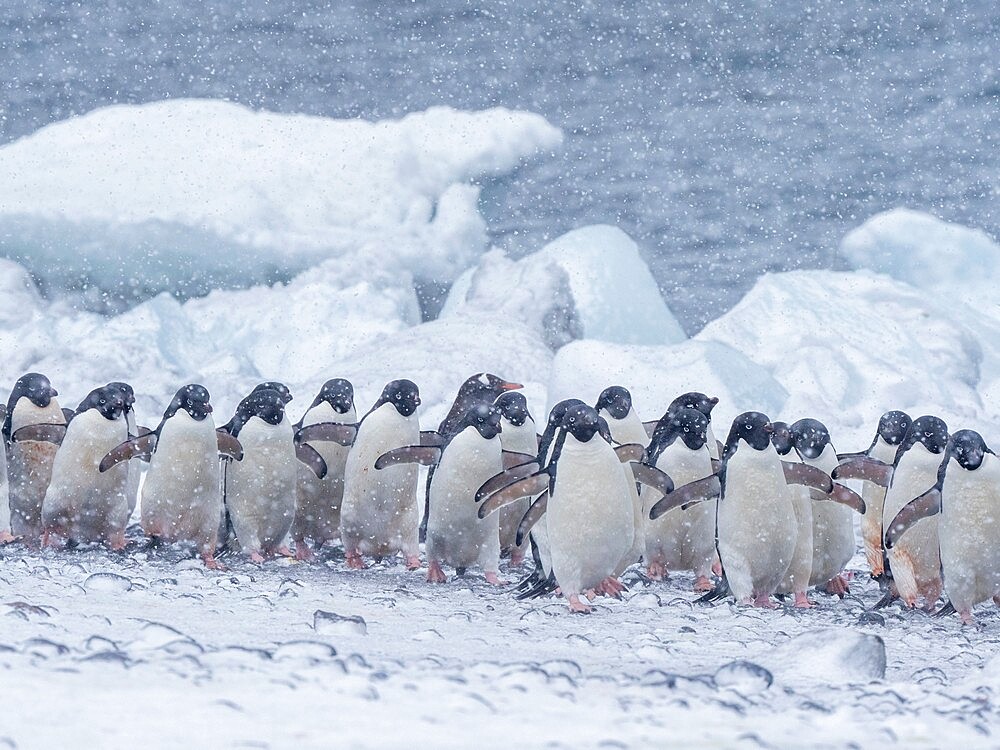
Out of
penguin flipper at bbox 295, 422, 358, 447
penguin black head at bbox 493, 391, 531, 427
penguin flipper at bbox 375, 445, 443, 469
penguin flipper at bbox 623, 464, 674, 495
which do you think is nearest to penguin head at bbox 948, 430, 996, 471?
penguin flipper at bbox 623, 464, 674, 495

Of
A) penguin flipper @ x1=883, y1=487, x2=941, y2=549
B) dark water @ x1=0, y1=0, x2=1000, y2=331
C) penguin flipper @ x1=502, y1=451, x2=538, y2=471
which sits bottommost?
penguin flipper @ x1=883, y1=487, x2=941, y2=549

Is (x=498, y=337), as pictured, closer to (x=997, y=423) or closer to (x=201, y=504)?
(x=997, y=423)

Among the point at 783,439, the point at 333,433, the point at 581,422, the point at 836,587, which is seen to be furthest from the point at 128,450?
the point at 836,587

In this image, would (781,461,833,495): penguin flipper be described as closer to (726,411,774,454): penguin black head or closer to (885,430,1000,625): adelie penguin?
(726,411,774,454): penguin black head

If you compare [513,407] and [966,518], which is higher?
[513,407]

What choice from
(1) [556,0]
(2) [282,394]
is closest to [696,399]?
(2) [282,394]

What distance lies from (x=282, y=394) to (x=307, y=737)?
112 inches

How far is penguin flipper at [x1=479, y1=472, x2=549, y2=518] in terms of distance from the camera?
374cm

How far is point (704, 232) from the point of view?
1698 centimetres

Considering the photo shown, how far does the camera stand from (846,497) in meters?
3.91

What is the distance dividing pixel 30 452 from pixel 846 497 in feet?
11.3

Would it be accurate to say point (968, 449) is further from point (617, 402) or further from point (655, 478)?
point (617, 402)

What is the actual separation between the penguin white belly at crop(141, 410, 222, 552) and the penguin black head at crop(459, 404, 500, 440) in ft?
3.48

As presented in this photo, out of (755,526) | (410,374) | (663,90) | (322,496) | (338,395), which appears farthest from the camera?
(663,90)
